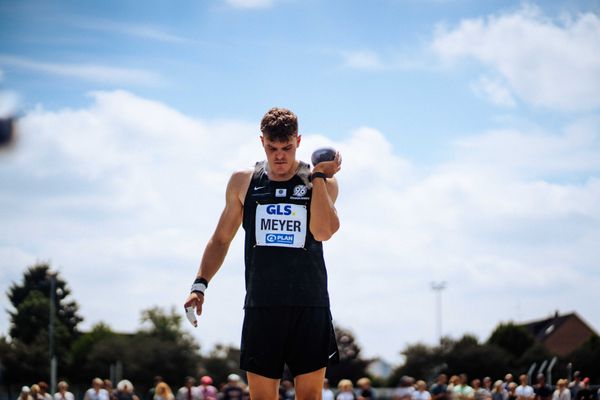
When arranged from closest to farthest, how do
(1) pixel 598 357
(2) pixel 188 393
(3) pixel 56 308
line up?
1. (2) pixel 188 393
2. (1) pixel 598 357
3. (3) pixel 56 308

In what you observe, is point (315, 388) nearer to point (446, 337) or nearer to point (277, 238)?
point (277, 238)

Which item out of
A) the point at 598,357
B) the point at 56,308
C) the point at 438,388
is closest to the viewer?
the point at 438,388

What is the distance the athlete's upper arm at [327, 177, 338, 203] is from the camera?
568cm

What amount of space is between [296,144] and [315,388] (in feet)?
4.99

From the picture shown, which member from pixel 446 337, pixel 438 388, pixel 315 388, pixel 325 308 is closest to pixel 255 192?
pixel 325 308

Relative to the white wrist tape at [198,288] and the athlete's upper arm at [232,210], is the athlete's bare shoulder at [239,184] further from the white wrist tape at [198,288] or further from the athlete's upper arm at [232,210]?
the white wrist tape at [198,288]

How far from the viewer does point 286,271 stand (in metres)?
5.45

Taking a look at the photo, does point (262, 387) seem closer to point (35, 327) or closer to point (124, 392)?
point (124, 392)

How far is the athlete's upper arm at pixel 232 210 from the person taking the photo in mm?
5766

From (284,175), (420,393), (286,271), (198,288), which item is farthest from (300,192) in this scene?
(420,393)

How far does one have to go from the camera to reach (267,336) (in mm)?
5520

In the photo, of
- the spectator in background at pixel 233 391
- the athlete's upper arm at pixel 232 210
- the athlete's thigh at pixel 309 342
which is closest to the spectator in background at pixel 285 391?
the spectator in background at pixel 233 391

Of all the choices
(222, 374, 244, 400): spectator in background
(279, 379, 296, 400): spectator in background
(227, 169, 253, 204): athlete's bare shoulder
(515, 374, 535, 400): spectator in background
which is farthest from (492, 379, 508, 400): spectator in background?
(227, 169, 253, 204): athlete's bare shoulder

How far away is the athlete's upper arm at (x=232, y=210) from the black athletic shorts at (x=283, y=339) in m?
0.57
